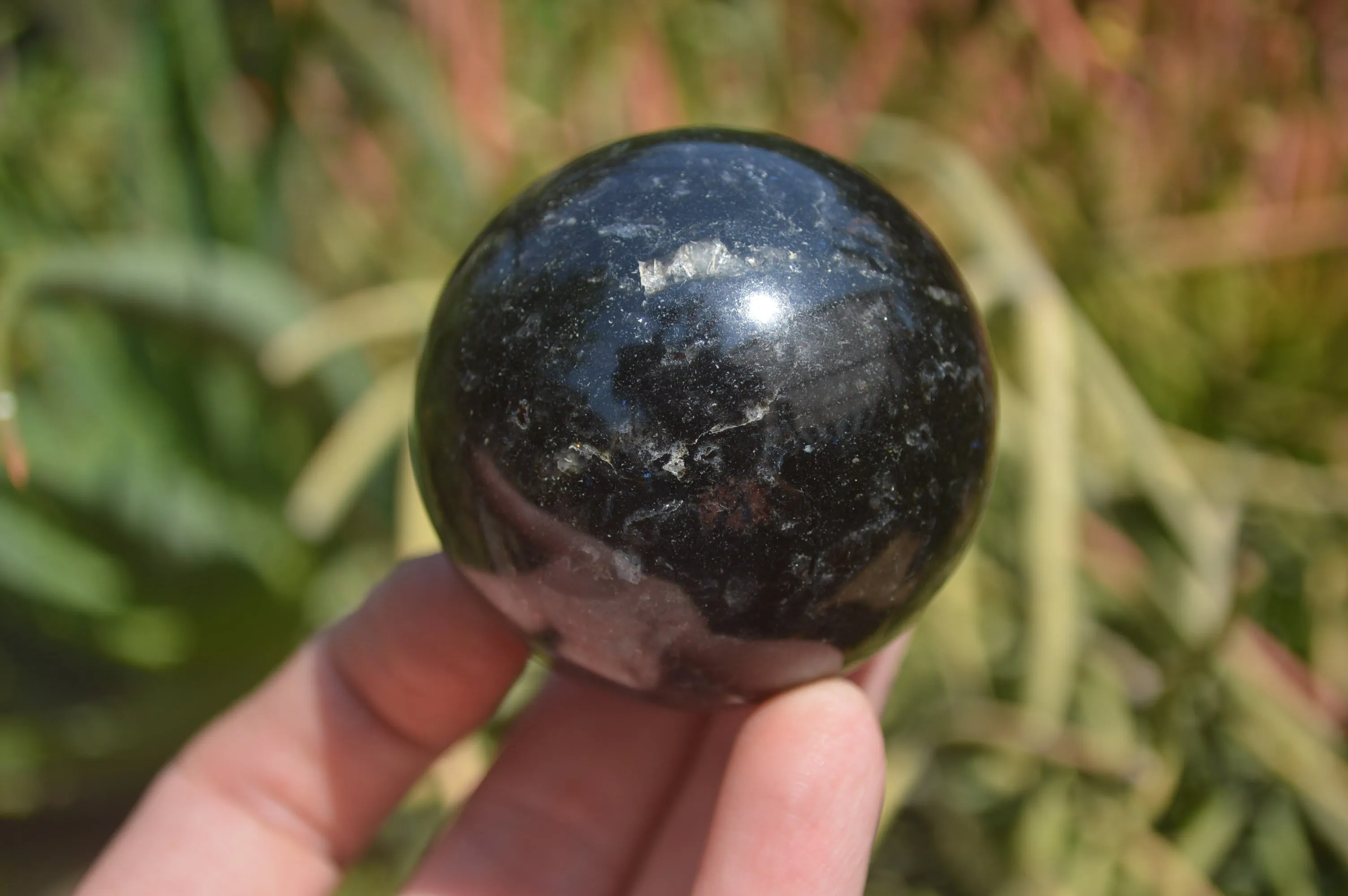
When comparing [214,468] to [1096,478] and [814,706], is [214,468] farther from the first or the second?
[1096,478]

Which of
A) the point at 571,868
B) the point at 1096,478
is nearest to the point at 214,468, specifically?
the point at 571,868

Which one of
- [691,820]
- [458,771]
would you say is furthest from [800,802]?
[458,771]

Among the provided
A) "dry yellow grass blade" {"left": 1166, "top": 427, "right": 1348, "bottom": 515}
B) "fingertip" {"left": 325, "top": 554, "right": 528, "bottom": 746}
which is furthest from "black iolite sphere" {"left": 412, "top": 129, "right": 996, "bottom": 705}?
"dry yellow grass blade" {"left": 1166, "top": 427, "right": 1348, "bottom": 515}

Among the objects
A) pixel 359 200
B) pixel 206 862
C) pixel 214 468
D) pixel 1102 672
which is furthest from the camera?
pixel 359 200

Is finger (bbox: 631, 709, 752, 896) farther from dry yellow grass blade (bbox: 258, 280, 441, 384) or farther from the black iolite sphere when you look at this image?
dry yellow grass blade (bbox: 258, 280, 441, 384)

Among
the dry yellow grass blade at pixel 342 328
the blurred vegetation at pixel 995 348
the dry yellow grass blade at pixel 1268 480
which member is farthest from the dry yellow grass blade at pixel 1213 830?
the dry yellow grass blade at pixel 342 328

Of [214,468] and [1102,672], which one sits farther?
[214,468]
